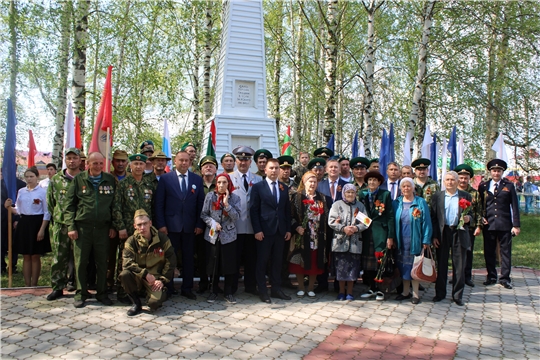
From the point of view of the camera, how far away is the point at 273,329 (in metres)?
4.57

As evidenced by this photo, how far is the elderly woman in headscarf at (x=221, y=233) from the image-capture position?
5.57 metres

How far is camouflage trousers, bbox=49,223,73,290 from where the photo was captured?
5.40 meters

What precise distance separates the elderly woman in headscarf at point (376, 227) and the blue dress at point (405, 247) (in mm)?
139

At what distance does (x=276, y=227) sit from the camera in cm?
566

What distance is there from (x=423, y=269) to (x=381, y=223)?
2.66ft

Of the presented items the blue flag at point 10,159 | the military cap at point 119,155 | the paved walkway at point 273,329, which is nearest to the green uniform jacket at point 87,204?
the military cap at point 119,155

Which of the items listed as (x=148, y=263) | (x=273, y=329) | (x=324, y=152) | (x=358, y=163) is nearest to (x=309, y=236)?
(x=358, y=163)

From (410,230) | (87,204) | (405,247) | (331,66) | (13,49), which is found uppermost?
(13,49)

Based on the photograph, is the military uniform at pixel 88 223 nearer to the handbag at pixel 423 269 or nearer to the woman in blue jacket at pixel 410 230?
the woman in blue jacket at pixel 410 230

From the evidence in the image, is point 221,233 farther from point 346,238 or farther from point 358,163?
point 358,163

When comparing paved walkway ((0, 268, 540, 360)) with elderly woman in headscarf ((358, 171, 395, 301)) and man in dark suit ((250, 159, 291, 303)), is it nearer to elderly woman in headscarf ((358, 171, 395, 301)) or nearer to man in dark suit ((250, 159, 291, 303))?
man in dark suit ((250, 159, 291, 303))

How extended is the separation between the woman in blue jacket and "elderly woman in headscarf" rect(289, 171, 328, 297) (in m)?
1.04

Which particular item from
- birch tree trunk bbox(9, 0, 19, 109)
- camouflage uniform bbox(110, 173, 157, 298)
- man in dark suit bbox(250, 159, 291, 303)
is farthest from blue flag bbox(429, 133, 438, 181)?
birch tree trunk bbox(9, 0, 19, 109)

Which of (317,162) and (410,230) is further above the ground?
(317,162)
